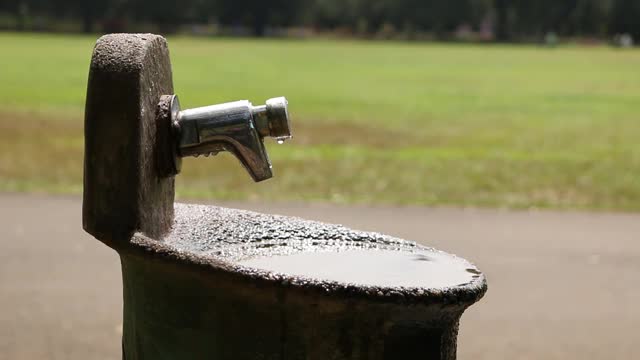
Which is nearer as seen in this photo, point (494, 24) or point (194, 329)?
point (194, 329)

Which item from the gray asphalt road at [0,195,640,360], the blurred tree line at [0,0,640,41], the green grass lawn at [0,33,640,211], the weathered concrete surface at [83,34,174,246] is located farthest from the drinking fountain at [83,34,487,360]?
the blurred tree line at [0,0,640,41]

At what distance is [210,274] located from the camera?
2.59 metres

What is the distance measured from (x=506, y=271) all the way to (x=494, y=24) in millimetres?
90537

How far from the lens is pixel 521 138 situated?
60.4 feet

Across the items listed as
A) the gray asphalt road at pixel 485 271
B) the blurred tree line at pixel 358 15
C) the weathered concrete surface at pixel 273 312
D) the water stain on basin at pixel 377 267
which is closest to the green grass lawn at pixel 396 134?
the gray asphalt road at pixel 485 271

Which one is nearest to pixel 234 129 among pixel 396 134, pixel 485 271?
pixel 485 271

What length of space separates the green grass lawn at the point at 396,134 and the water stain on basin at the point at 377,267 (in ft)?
27.1

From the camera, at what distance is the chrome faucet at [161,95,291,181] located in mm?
2906

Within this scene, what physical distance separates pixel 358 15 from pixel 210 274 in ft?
300

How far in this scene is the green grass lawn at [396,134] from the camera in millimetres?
12406

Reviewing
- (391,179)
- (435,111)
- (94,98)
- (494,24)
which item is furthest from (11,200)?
(494,24)

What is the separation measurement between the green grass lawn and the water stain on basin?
825 centimetres

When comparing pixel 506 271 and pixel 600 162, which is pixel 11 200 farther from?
pixel 600 162

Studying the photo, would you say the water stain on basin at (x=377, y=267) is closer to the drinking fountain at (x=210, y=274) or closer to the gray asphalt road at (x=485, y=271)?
the drinking fountain at (x=210, y=274)
